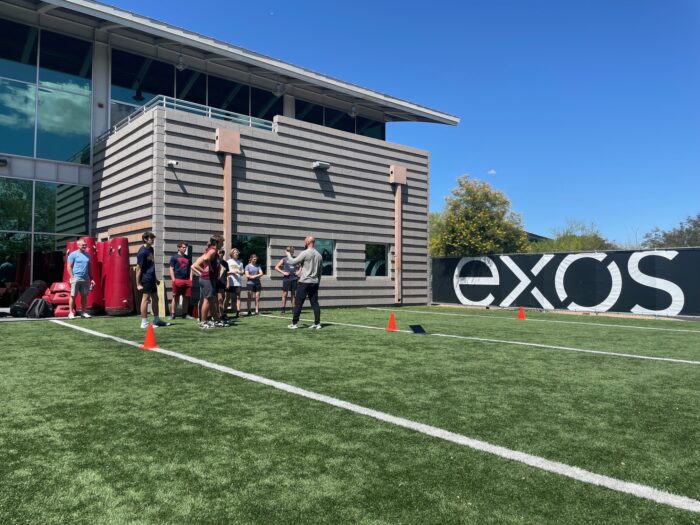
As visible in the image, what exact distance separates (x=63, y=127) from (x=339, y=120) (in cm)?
1060

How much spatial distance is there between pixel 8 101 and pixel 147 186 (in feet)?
20.5

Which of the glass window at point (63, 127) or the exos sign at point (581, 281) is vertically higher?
the glass window at point (63, 127)

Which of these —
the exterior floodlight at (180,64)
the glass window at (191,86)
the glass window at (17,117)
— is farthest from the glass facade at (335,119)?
the glass window at (17,117)

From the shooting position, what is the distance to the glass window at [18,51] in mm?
14906

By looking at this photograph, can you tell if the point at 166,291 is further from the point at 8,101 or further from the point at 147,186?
the point at 8,101

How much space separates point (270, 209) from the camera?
14.9m

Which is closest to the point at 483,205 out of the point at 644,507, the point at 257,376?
the point at 257,376

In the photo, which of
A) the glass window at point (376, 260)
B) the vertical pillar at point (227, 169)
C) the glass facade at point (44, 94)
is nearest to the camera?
the vertical pillar at point (227, 169)

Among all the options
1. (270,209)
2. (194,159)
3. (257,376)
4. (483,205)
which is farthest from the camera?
(483,205)

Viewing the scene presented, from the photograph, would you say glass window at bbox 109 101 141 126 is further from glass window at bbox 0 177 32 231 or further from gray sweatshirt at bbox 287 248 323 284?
gray sweatshirt at bbox 287 248 323 284

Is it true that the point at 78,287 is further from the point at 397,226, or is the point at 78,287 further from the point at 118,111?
the point at 397,226

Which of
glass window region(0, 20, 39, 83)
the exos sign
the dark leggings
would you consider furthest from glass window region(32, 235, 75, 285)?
the exos sign

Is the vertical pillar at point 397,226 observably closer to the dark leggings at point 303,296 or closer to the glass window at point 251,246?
the glass window at point 251,246

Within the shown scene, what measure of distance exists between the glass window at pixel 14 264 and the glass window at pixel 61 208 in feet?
2.01
